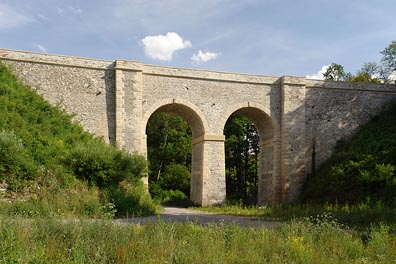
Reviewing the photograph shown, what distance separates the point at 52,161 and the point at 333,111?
14.1m

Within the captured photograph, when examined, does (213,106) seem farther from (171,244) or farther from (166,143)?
(166,143)

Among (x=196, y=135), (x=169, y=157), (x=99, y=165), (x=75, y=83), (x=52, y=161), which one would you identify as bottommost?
(x=99, y=165)

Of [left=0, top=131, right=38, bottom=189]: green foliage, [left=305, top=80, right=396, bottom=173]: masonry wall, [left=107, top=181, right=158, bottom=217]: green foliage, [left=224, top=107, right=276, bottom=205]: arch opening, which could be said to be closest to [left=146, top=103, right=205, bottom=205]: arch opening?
[left=224, top=107, right=276, bottom=205]: arch opening

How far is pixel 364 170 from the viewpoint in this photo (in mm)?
16297

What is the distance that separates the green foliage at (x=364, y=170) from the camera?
49.9 ft

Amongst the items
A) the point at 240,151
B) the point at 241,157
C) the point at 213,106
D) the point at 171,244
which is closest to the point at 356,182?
the point at 213,106

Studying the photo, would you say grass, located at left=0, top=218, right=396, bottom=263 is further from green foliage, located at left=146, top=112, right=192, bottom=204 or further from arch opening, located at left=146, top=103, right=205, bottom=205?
green foliage, located at left=146, top=112, right=192, bottom=204

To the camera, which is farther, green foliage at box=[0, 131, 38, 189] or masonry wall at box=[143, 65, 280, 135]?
masonry wall at box=[143, 65, 280, 135]

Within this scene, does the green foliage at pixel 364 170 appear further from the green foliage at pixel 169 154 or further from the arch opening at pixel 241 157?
the green foliage at pixel 169 154

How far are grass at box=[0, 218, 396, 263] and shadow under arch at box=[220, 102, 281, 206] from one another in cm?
1226

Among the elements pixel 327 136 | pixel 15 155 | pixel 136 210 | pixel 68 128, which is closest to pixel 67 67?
pixel 68 128

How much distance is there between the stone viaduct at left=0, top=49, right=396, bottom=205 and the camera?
1712 cm

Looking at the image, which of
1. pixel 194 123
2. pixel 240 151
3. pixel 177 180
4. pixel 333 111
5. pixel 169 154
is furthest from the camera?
pixel 240 151

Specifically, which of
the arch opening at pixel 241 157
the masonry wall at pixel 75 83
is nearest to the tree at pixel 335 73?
the arch opening at pixel 241 157
